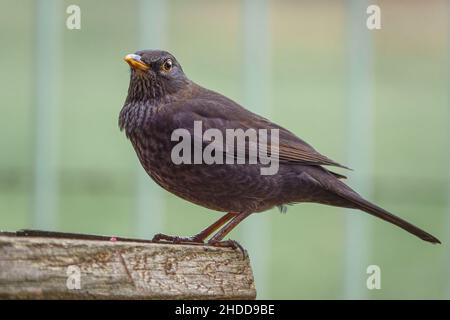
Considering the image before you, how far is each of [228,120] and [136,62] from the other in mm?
599

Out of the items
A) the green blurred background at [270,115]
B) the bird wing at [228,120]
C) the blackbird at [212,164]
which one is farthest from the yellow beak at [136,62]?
the green blurred background at [270,115]

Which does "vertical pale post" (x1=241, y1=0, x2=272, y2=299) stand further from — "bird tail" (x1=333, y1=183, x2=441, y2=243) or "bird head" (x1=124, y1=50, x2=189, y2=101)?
"bird head" (x1=124, y1=50, x2=189, y2=101)

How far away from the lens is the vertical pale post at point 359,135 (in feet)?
34.7

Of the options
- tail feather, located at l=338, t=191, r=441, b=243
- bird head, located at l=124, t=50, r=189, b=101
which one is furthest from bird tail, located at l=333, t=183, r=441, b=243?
bird head, located at l=124, t=50, r=189, b=101

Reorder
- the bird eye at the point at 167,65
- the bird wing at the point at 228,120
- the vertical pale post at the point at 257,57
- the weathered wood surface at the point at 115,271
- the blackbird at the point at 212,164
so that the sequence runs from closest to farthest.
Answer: the weathered wood surface at the point at 115,271 → the blackbird at the point at 212,164 → the bird wing at the point at 228,120 → the bird eye at the point at 167,65 → the vertical pale post at the point at 257,57

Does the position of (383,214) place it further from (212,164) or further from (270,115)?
(270,115)

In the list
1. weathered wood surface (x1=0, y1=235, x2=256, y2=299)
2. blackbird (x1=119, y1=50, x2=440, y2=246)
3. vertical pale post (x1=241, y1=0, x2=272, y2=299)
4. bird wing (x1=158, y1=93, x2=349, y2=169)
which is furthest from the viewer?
vertical pale post (x1=241, y1=0, x2=272, y2=299)

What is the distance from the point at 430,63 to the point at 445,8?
65 cm

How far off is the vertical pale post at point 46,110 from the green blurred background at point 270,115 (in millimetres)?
16

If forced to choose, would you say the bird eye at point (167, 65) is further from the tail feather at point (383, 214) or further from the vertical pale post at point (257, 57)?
the vertical pale post at point (257, 57)

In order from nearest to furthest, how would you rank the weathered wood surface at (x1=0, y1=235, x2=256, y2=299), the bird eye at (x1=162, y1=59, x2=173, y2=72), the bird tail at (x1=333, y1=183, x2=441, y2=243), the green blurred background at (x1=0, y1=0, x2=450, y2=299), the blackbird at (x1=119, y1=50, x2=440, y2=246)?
the weathered wood surface at (x1=0, y1=235, x2=256, y2=299), the blackbird at (x1=119, y1=50, x2=440, y2=246), the bird tail at (x1=333, y1=183, x2=441, y2=243), the bird eye at (x1=162, y1=59, x2=173, y2=72), the green blurred background at (x1=0, y1=0, x2=450, y2=299)

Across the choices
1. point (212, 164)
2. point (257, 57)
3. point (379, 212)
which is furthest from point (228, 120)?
point (257, 57)

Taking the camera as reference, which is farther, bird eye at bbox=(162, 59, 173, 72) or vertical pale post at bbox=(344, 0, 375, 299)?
vertical pale post at bbox=(344, 0, 375, 299)

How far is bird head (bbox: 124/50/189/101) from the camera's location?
5.26 metres
